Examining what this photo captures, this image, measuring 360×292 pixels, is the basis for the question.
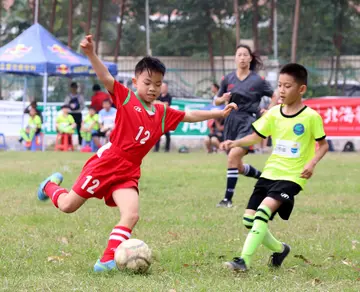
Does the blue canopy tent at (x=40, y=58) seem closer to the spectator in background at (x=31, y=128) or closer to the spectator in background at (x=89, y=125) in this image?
the spectator in background at (x=31, y=128)

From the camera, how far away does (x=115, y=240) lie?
20.2ft

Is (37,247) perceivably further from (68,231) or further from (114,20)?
(114,20)

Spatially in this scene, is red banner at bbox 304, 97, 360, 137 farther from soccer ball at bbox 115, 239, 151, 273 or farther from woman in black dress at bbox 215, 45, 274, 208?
soccer ball at bbox 115, 239, 151, 273

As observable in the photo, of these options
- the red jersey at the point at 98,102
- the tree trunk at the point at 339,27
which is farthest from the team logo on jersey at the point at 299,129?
the tree trunk at the point at 339,27

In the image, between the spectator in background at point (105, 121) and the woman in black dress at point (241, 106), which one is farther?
the spectator in background at point (105, 121)

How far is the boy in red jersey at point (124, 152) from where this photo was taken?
244 inches

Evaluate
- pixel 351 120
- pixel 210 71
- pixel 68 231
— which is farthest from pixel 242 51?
pixel 210 71

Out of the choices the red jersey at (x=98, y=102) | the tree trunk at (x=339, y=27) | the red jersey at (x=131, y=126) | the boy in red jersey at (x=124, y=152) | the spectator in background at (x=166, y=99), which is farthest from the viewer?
the tree trunk at (x=339, y=27)

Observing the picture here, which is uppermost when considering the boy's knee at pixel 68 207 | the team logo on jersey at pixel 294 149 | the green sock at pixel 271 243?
the team logo on jersey at pixel 294 149

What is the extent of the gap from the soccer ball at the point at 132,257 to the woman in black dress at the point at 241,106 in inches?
174

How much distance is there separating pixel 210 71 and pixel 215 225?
23333mm

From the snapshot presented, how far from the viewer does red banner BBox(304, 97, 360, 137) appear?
2225cm

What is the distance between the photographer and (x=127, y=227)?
617cm

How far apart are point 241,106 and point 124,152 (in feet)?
14.9
